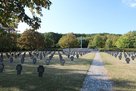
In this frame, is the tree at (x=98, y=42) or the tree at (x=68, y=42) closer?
the tree at (x=68, y=42)

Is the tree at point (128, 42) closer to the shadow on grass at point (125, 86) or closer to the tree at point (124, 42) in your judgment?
the tree at point (124, 42)

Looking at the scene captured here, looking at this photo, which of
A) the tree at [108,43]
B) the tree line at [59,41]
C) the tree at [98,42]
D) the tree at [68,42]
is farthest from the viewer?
the tree at [98,42]

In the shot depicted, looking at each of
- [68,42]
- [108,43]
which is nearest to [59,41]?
[68,42]

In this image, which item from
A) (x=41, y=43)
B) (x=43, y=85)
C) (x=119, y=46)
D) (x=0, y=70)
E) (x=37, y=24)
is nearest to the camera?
(x=43, y=85)

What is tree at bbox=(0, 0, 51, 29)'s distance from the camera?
639 inches

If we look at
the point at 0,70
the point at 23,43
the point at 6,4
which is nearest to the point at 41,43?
the point at 23,43

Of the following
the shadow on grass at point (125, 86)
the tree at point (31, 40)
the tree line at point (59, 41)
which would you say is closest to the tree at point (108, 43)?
the tree line at point (59, 41)

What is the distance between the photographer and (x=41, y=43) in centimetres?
8106

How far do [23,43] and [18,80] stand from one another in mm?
64223

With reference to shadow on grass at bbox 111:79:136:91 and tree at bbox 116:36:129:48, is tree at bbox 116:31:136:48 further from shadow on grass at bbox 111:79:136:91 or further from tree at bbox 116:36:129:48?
shadow on grass at bbox 111:79:136:91

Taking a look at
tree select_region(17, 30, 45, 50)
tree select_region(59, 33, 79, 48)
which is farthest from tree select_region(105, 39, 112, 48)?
tree select_region(17, 30, 45, 50)

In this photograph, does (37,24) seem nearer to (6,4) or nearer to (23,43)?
(6,4)

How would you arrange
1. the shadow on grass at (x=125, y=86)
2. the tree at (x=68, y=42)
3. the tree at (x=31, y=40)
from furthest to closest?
the tree at (x=68, y=42) → the tree at (x=31, y=40) → the shadow on grass at (x=125, y=86)

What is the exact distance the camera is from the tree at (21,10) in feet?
53.2
